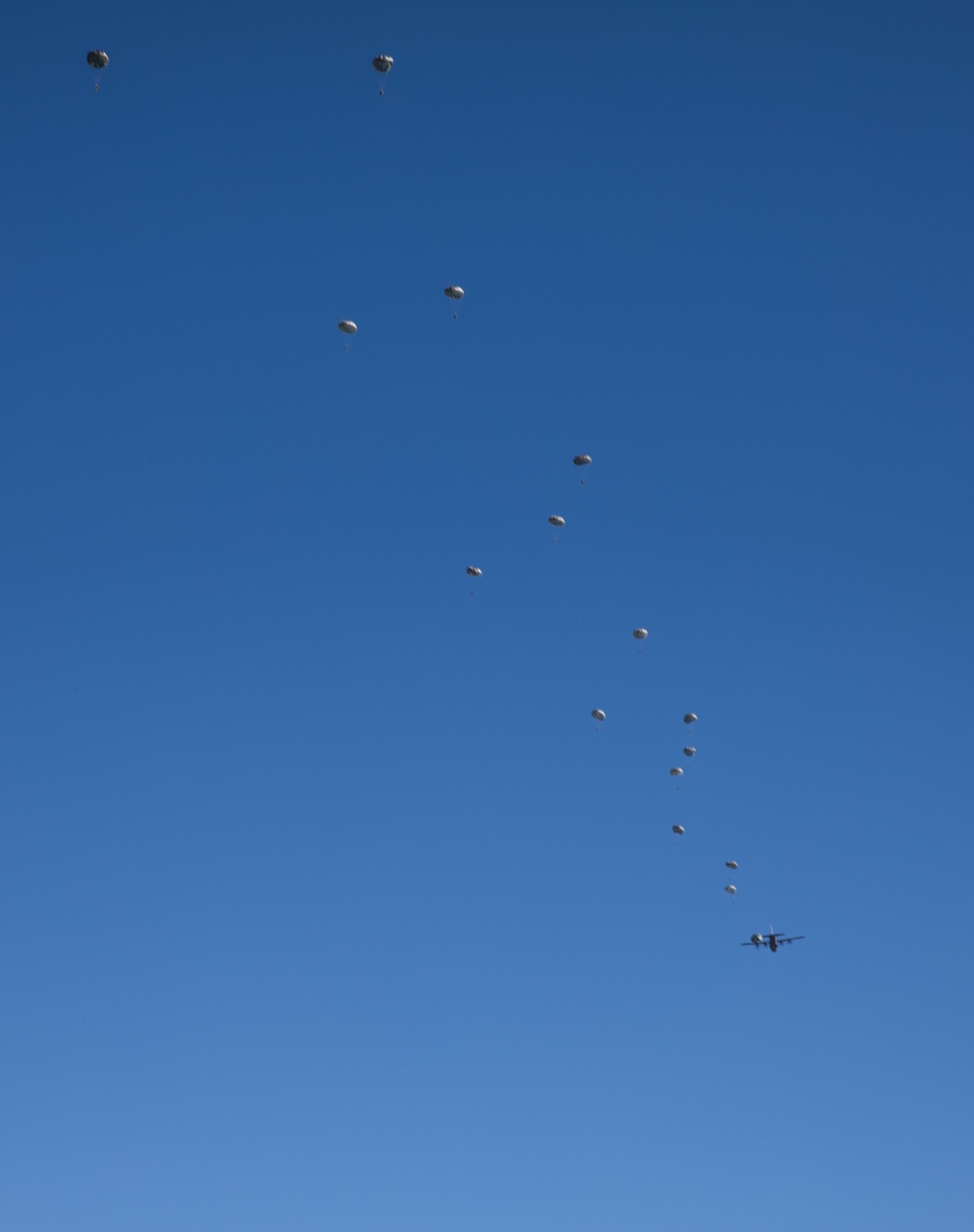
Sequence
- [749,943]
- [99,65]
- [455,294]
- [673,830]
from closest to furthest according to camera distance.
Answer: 1. [99,65]
2. [455,294]
3. [673,830]
4. [749,943]

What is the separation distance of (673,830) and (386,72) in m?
43.5

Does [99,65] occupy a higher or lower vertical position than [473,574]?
higher

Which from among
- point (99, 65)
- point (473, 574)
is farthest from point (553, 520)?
point (99, 65)

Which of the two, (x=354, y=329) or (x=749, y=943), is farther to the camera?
(x=749, y=943)

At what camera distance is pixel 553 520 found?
77.6 metres

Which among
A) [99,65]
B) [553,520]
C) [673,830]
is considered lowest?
[673,830]

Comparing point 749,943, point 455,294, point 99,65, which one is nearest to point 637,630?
point 455,294

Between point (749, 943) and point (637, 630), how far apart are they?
32.8 meters

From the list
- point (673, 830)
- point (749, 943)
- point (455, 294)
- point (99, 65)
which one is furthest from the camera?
point (749, 943)

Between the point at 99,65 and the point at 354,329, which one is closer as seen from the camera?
the point at 99,65

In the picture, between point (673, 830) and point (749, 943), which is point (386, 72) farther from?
point (749, 943)

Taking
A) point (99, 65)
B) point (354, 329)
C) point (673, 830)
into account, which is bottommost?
point (673, 830)

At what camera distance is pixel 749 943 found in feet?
331

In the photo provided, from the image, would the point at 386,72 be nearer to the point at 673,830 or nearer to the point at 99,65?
the point at 99,65
